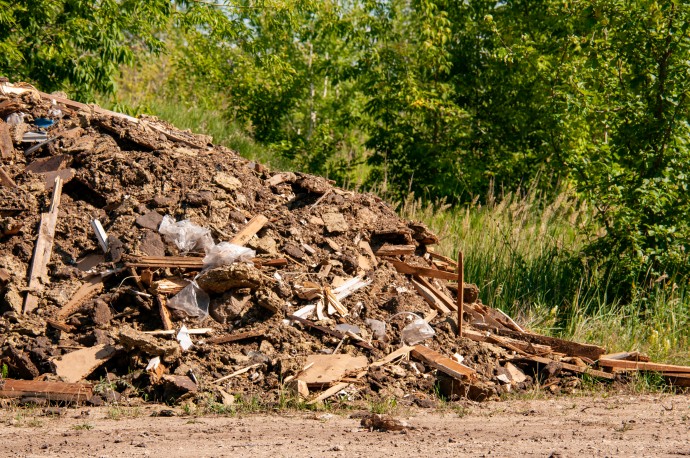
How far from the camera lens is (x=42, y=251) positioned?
7.15 m

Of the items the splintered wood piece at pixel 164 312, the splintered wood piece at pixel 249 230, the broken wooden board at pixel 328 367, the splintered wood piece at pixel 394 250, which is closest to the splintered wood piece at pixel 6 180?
the splintered wood piece at pixel 164 312

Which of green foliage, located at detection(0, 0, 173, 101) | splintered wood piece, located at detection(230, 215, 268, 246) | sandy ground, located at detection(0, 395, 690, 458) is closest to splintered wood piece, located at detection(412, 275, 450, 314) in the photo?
sandy ground, located at detection(0, 395, 690, 458)

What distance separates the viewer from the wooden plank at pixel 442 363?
657 cm

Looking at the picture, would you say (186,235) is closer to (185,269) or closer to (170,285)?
(185,269)

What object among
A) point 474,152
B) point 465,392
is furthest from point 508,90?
point 465,392

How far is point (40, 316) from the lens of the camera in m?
6.75

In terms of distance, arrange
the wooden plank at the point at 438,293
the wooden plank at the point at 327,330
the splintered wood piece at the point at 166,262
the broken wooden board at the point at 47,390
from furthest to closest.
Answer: the wooden plank at the point at 438,293, the splintered wood piece at the point at 166,262, the wooden plank at the point at 327,330, the broken wooden board at the point at 47,390

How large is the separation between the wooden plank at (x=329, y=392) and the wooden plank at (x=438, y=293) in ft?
5.92

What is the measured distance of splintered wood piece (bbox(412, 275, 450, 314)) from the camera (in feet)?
25.1

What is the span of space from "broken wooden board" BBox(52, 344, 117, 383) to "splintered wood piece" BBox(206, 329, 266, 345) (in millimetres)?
742

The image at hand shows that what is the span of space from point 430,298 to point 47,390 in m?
3.38

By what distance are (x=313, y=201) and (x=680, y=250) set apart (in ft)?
13.1

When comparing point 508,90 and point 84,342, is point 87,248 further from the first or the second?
point 508,90

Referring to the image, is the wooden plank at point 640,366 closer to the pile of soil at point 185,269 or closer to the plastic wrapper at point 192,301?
the pile of soil at point 185,269
